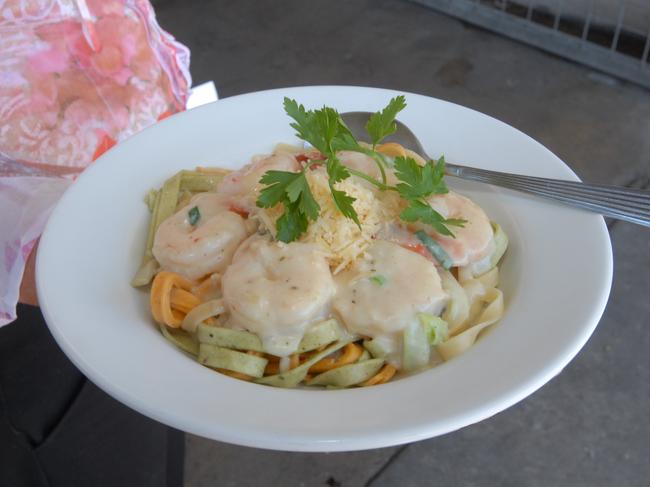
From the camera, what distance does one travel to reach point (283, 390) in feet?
3.12

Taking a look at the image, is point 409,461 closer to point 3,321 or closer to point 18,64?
point 3,321

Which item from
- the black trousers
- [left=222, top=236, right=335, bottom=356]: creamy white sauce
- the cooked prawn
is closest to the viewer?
[left=222, top=236, right=335, bottom=356]: creamy white sauce

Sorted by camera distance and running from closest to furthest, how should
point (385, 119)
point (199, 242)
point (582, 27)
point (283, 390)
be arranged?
1. point (283, 390)
2. point (199, 242)
3. point (385, 119)
4. point (582, 27)

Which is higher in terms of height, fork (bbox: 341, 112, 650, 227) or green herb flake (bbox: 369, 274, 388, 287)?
fork (bbox: 341, 112, 650, 227)

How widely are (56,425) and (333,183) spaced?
2.44 ft

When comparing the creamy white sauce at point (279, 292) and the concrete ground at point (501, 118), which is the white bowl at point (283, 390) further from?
the concrete ground at point (501, 118)

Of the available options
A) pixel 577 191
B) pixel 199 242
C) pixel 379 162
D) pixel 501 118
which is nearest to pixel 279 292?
pixel 199 242

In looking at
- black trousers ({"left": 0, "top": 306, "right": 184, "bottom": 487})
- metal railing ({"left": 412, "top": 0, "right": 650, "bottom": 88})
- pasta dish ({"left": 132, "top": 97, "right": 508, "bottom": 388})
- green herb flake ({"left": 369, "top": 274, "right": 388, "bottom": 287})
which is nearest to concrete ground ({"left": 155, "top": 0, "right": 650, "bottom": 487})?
metal railing ({"left": 412, "top": 0, "right": 650, "bottom": 88})

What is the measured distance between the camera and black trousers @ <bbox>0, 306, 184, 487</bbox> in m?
1.33

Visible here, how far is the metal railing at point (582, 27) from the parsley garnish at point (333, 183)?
230 cm

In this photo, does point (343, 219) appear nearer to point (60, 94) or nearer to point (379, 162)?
point (379, 162)

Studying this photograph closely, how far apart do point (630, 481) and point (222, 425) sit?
4.45 feet

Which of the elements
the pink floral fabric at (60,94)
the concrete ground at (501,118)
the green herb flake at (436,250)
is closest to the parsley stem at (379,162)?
the green herb flake at (436,250)

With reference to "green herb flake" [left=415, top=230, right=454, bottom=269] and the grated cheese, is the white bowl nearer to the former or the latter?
"green herb flake" [left=415, top=230, right=454, bottom=269]
